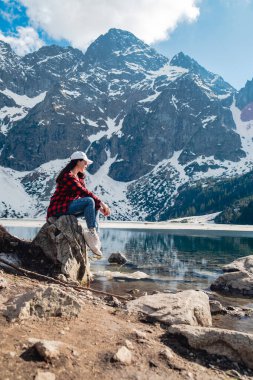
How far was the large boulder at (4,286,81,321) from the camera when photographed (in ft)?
23.6

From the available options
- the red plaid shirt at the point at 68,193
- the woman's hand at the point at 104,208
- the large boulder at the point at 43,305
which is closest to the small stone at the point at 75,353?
the large boulder at the point at 43,305

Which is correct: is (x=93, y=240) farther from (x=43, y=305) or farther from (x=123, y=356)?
(x=123, y=356)

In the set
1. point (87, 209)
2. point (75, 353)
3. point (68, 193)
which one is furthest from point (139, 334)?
point (68, 193)

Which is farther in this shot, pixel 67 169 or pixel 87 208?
pixel 67 169

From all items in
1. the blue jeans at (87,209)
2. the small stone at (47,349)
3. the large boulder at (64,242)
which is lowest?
the small stone at (47,349)

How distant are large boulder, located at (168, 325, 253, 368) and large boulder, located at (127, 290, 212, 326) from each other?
162cm

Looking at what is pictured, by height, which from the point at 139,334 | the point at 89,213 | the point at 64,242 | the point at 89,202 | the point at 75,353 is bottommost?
the point at 139,334

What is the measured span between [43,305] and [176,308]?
12.4 ft

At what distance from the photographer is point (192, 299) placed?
10.6 m

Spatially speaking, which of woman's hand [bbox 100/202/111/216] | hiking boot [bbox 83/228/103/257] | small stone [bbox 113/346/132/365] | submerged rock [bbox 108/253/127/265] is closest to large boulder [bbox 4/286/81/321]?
small stone [bbox 113/346/132/365]

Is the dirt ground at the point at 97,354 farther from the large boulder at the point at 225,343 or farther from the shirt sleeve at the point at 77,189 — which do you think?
the shirt sleeve at the point at 77,189

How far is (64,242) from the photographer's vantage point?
14664 millimetres

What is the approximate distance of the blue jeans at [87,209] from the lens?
13031 mm

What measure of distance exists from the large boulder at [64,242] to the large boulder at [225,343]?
767cm
